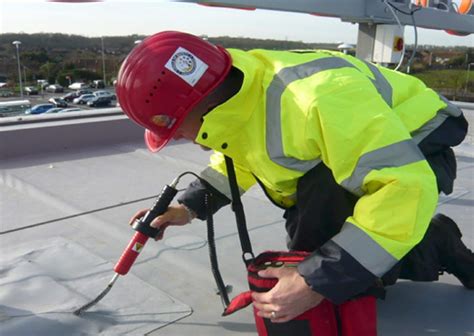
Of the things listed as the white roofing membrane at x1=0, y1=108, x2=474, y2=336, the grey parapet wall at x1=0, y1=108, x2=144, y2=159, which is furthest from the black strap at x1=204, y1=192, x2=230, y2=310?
the grey parapet wall at x1=0, y1=108, x2=144, y2=159

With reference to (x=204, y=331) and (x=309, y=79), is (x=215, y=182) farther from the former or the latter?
(x=309, y=79)

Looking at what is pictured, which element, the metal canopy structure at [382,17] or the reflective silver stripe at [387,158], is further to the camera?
the metal canopy structure at [382,17]

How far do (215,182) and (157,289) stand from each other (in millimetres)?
519

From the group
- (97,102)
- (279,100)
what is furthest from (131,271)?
(97,102)

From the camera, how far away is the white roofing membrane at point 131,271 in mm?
1875

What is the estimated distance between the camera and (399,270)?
71.5 inches

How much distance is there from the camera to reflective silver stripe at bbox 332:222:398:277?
1240 mm

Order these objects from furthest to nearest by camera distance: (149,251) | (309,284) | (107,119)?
(107,119), (149,251), (309,284)

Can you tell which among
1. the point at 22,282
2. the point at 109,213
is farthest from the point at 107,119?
the point at 22,282

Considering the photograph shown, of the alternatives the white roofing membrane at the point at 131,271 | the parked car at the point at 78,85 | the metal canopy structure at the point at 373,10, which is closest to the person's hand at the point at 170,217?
the white roofing membrane at the point at 131,271

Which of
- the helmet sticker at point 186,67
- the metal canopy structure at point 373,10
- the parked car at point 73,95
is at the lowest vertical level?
the parked car at point 73,95

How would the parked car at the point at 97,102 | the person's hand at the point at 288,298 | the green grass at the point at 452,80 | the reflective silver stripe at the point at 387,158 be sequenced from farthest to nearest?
the parked car at the point at 97,102 → the green grass at the point at 452,80 → the person's hand at the point at 288,298 → the reflective silver stripe at the point at 387,158

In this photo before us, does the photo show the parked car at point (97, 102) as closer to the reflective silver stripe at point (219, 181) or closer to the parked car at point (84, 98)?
the parked car at point (84, 98)

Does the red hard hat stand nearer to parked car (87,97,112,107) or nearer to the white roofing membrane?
the white roofing membrane
